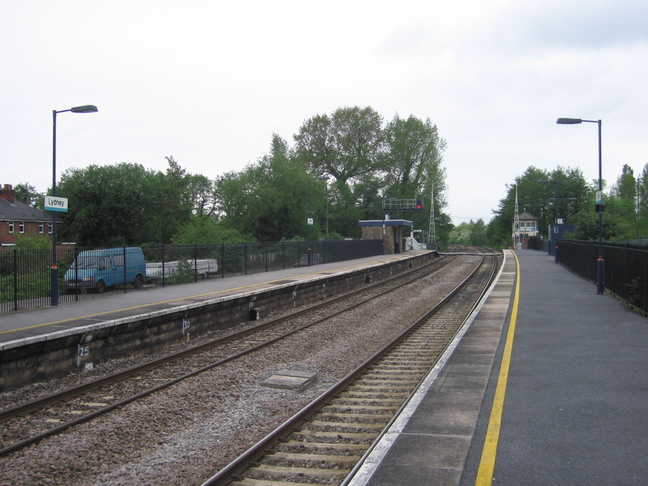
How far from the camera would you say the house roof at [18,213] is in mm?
58438

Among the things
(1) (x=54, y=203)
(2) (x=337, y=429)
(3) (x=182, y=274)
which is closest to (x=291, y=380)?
(2) (x=337, y=429)

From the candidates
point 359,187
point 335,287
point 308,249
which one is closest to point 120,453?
point 335,287

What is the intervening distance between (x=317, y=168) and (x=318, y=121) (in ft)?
21.0

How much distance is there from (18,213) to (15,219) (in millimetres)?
1721

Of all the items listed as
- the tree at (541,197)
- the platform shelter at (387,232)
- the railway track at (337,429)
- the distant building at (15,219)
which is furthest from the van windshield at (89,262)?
the tree at (541,197)

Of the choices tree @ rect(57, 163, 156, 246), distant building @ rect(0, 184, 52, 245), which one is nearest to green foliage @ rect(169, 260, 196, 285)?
tree @ rect(57, 163, 156, 246)

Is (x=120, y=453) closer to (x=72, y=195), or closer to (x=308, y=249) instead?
(x=308, y=249)

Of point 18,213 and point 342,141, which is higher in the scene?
point 342,141

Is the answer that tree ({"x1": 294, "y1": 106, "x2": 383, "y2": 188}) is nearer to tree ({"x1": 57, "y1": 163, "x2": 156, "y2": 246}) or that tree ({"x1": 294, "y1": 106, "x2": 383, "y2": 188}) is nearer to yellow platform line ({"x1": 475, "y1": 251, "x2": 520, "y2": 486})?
tree ({"x1": 57, "y1": 163, "x2": 156, "y2": 246})

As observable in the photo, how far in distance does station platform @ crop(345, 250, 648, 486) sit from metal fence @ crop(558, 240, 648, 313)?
2.12 metres

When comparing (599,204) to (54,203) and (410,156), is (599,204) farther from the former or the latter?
(410,156)

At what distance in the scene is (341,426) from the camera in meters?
7.16

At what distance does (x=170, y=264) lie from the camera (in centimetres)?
2523

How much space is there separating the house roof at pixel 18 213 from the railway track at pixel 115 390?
54291mm
